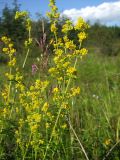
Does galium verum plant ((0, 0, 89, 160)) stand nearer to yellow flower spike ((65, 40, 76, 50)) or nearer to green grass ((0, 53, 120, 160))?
yellow flower spike ((65, 40, 76, 50))

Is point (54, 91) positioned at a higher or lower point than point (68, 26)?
lower

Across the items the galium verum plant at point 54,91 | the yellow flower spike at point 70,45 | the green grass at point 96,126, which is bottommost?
the green grass at point 96,126

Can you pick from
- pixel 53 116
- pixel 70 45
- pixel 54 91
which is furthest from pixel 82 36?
pixel 53 116

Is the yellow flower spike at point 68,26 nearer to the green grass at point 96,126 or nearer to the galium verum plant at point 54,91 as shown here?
the galium verum plant at point 54,91

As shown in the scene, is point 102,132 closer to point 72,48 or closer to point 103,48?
point 72,48

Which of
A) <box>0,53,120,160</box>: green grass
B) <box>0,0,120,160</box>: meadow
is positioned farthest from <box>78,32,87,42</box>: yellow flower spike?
<box>0,53,120,160</box>: green grass

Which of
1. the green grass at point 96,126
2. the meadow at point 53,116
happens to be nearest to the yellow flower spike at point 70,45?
the meadow at point 53,116

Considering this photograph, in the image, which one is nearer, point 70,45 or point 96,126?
point 70,45

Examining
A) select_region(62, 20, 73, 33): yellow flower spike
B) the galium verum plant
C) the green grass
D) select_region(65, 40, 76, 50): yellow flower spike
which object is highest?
select_region(62, 20, 73, 33): yellow flower spike

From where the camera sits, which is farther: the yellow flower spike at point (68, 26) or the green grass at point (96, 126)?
the green grass at point (96, 126)

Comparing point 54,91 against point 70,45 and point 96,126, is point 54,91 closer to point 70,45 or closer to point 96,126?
point 70,45

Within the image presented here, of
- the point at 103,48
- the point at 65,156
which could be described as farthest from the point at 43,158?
the point at 103,48

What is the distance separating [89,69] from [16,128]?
7719mm

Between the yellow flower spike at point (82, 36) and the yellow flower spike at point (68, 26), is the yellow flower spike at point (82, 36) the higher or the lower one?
the lower one
